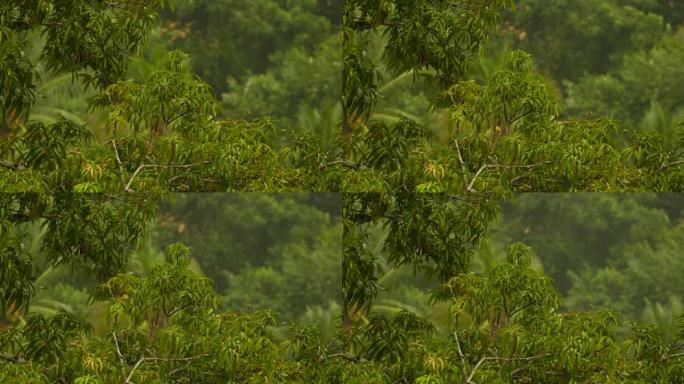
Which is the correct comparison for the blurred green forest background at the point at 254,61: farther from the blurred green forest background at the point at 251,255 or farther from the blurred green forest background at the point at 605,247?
the blurred green forest background at the point at 605,247

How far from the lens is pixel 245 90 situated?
7.00 metres

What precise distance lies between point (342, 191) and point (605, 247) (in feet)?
4.81

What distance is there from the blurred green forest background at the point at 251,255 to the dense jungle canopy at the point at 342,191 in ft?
0.04

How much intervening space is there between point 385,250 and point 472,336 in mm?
665

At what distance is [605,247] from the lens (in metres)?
6.98

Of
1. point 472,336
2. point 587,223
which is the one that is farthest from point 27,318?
point 587,223

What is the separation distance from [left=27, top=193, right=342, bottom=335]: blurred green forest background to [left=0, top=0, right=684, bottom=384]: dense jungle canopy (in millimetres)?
13

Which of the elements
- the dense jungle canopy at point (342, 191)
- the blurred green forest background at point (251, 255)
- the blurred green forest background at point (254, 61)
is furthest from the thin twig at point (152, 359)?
the blurred green forest background at point (254, 61)

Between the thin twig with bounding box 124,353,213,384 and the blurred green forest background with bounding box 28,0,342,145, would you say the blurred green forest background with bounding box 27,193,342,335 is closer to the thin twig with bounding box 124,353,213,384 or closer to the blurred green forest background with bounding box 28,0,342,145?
the thin twig with bounding box 124,353,213,384

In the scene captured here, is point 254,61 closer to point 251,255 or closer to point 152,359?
point 251,255

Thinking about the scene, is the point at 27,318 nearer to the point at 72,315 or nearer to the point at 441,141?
the point at 72,315

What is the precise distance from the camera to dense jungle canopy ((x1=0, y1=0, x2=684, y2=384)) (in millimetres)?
6879

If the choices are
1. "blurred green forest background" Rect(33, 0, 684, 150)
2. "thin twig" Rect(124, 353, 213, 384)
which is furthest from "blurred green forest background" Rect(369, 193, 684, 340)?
"thin twig" Rect(124, 353, 213, 384)

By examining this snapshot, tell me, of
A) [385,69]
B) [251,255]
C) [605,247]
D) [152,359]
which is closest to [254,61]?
[385,69]
